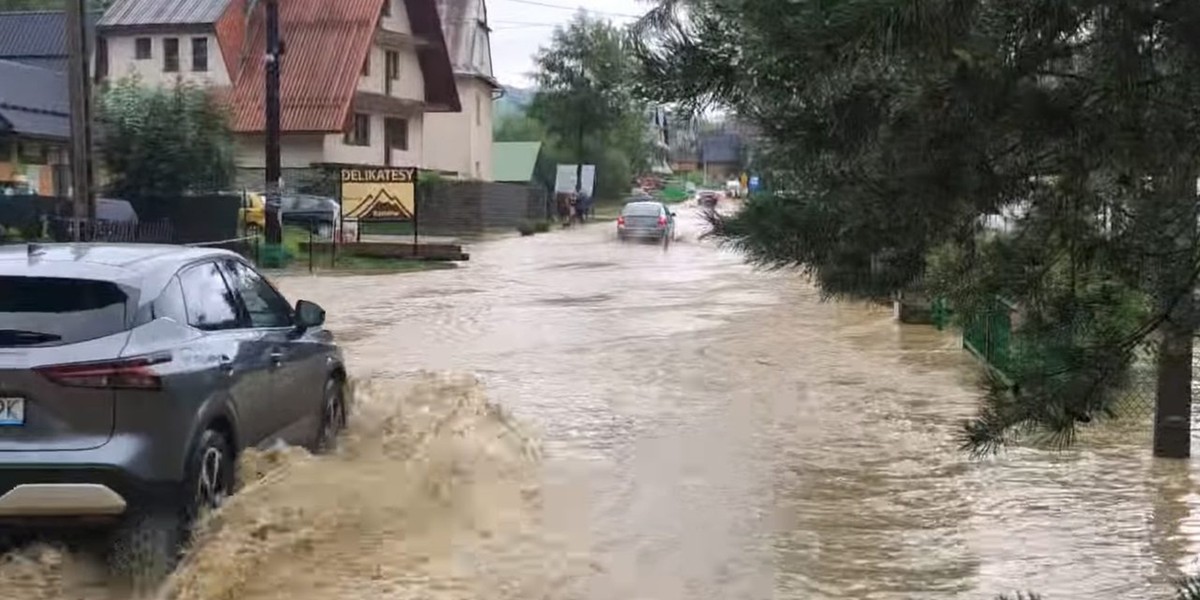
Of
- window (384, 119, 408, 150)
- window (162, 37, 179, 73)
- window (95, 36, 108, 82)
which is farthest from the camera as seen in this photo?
window (384, 119, 408, 150)

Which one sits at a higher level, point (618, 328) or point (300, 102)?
point (300, 102)

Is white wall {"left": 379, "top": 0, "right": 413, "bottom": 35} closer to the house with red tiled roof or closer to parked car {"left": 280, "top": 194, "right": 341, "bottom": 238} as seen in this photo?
the house with red tiled roof

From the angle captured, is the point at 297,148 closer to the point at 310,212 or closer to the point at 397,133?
the point at 397,133

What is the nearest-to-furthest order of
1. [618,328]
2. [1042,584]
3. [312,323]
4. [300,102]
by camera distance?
[1042,584], [312,323], [618,328], [300,102]

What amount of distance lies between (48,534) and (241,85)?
151 ft

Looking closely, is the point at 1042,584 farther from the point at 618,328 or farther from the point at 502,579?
the point at 618,328

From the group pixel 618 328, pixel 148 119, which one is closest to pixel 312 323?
pixel 618 328

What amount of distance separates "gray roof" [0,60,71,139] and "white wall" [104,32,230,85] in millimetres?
16088

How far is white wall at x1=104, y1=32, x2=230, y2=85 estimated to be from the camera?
164 feet

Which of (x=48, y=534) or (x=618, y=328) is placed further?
(x=618, y=328)

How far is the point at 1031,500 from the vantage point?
27.8 feet

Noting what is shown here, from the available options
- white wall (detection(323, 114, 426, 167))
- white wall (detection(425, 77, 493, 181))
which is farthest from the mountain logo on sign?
white wall (detection(425, 77, 493, 181))

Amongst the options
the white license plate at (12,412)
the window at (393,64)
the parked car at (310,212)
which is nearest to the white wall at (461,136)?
the window at (393,64)

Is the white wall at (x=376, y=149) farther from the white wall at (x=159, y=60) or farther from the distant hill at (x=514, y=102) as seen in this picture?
the distant hill at (x=514, y=102)
